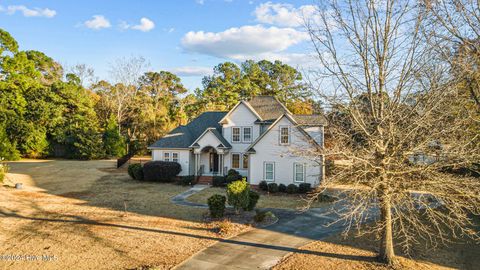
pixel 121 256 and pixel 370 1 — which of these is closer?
pixel 370 1

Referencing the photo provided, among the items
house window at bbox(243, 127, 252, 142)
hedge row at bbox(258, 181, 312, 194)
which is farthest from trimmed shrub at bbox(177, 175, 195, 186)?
hedge row at bbox(258, 181, 312, 194)

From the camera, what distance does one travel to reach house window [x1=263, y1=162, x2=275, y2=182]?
26.5 meters

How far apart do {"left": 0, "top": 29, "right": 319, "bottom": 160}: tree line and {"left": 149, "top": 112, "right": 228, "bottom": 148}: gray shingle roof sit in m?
8.65

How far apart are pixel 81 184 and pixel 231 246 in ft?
67.3

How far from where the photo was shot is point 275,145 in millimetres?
26203

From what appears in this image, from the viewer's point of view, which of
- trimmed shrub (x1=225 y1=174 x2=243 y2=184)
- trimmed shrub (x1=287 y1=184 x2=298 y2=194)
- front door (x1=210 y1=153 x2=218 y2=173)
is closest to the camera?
trimmed shrub (x1=287 y1=184 x2=298 y2=194)

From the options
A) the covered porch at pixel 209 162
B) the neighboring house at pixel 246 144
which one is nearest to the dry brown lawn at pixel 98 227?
the covered porch at pixel 209 162

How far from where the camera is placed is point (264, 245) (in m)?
13.5

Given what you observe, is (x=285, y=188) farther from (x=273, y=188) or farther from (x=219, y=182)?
(x=219, y=182)

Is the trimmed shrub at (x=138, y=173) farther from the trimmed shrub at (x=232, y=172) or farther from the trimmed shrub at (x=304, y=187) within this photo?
the trimmed shrub at (x=304, y=187)

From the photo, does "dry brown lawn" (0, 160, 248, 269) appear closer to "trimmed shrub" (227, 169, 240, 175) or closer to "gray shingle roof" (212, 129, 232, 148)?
"trimmed shrub" (227, 169, 240, 175)

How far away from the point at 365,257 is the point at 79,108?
47.5 metres

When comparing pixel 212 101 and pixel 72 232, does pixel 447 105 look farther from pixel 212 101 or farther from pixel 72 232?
pixel 212 101

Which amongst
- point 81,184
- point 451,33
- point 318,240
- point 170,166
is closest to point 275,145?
point 170,166
